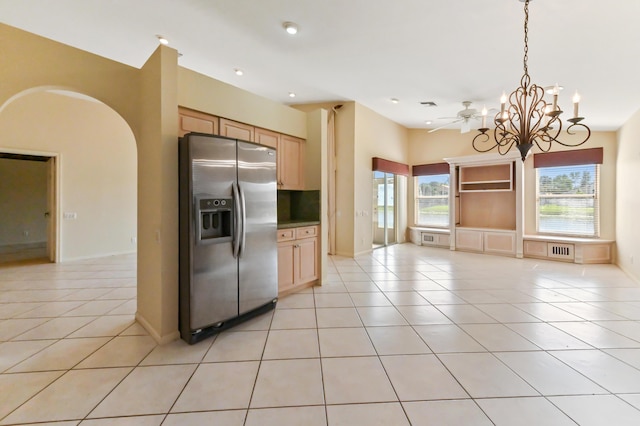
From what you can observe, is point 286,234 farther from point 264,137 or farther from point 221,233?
point 264,137

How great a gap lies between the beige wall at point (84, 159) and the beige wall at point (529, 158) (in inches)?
298

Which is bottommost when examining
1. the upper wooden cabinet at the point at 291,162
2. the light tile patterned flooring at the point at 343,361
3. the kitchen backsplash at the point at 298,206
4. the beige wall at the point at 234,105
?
the light tile patterned flooring at the point at 343,361

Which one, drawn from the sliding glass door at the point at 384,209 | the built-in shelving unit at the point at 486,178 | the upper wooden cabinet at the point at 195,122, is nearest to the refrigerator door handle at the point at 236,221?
the upper wooden cabinet at the point at 195,122

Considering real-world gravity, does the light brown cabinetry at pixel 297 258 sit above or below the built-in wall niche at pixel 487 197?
below

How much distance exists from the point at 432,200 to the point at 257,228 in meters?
6.28

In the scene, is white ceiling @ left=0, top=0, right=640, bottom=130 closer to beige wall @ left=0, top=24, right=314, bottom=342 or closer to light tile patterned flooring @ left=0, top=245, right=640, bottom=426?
beige wall @ left=0, top=24, right=314, bottom=342

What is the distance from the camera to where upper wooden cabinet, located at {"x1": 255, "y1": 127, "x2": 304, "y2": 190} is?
374cm

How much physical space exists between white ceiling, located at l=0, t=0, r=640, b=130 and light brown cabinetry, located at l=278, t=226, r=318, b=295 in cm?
248

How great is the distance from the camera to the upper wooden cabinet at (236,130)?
10.1 ft

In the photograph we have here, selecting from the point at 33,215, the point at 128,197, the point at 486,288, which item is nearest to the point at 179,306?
the point at 486,288

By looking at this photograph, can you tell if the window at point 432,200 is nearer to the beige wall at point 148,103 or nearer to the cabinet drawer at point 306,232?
the cabinet drawer at point 306,232

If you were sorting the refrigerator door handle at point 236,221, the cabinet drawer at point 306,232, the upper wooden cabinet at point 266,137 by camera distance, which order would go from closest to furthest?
the refrigerator door handle at point 236,221, the upper wooden cabinet at point 266,137, the cabinet drawer at point 306,232

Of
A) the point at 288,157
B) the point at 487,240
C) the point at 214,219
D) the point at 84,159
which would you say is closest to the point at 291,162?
the point at 288,157

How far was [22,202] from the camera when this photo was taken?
738 centimetres
